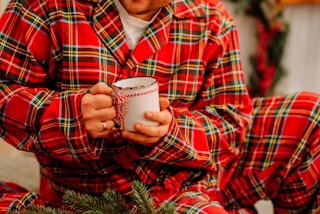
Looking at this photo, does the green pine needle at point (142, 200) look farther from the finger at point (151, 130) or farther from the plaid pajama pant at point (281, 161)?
the plaid pajama pant at point (281, 161)

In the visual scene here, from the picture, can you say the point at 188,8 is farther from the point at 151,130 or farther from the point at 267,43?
the point at 267,43

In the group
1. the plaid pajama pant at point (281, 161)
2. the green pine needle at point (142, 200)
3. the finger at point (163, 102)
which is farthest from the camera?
the plaid pajama pant at point (281, 161)

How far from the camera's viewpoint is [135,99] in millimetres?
840

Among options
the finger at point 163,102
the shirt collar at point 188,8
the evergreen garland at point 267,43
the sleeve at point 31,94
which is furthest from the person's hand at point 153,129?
the evergreen garland at point 267,43

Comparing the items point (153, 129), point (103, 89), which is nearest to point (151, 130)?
point (153, 129)

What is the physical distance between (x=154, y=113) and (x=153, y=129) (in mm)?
37

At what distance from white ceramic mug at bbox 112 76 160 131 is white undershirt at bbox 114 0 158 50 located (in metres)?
0.18

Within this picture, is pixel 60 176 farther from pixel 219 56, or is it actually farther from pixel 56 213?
pixel 219 56

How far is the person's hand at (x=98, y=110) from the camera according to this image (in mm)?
883

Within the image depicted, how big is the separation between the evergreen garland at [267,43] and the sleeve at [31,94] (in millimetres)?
1629

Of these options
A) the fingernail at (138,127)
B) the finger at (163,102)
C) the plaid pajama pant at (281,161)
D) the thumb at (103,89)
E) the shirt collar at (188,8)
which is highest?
the shirt collar at (188,8)

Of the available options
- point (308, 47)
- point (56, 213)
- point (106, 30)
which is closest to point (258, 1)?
→ point (308, 47)

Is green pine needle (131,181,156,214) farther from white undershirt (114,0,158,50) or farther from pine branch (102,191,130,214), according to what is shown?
white undershirt (114,0,158,50)

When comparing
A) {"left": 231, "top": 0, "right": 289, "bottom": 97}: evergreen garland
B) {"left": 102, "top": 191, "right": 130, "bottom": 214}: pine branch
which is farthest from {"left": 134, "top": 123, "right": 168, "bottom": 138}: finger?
{"left": 231, "top": 0, "right": 289, "bottom": 97}: evergreen garland
